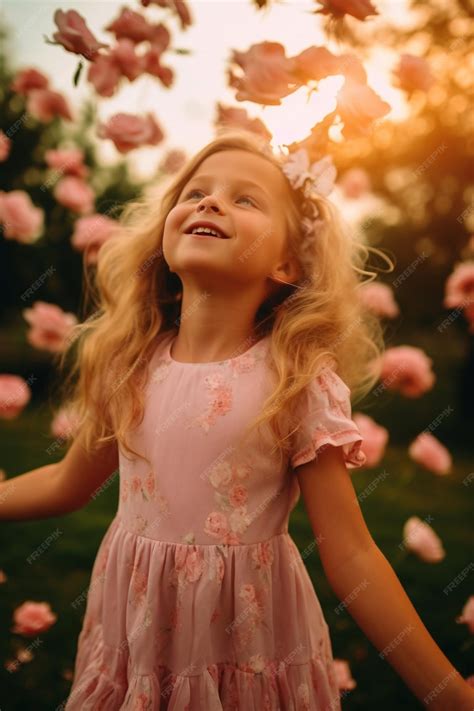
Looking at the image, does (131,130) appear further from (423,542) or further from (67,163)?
(423,542)

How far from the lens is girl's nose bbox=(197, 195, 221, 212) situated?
1.48m

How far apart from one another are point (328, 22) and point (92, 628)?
1.54 meters

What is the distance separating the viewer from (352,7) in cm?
144

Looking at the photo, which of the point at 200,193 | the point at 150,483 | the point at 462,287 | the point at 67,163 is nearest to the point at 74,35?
the point at 200,193

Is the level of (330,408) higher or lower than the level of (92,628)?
higher

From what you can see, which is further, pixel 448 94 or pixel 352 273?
pixel 448 94

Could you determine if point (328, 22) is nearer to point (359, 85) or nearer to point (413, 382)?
point (359, 85)

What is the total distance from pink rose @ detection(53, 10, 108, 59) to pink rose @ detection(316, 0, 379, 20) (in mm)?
529

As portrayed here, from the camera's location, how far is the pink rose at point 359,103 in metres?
1.59

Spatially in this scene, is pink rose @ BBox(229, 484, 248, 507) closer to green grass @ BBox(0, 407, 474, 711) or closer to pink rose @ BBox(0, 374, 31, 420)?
green grass @ BBox(0, 407, 474, 711)

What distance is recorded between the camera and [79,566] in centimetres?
347

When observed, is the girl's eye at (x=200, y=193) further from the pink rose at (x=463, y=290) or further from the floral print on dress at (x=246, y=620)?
the pink rose at (x=463, y=290)

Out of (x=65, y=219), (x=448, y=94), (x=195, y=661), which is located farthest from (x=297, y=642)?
(x=65, y=219)

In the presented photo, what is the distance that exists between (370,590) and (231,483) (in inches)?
13.7
